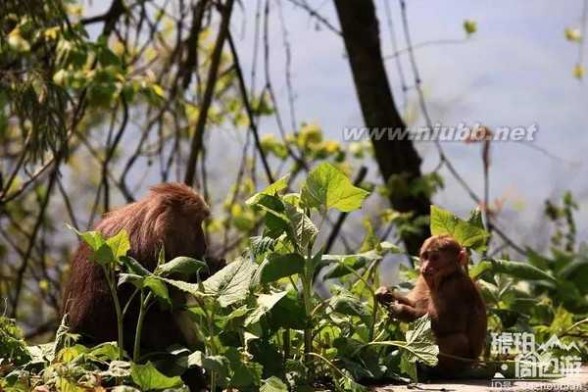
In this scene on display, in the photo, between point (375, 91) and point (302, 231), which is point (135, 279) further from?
point (375, 91)

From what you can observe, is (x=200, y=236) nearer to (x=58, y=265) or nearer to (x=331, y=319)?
(x=331, y=319)

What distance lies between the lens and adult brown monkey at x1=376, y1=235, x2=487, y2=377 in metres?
4.29

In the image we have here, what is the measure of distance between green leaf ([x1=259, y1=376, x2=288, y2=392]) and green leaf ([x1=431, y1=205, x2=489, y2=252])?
1.24m

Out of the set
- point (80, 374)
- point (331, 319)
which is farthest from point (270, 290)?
point (80, 374)

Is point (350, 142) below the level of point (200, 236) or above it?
above

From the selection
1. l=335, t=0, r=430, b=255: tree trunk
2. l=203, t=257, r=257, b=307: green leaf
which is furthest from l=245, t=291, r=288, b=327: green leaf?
l=335, t=0, r=430, b=255: tree trunk

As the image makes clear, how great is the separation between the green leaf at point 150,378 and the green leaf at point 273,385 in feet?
0.96

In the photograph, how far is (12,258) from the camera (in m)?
9.36

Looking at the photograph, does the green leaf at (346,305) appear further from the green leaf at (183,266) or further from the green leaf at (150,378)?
the green leaf at (150,378)

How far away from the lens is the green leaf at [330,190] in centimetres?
389

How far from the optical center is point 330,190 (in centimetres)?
391

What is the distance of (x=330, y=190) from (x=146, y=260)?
2.28 ft

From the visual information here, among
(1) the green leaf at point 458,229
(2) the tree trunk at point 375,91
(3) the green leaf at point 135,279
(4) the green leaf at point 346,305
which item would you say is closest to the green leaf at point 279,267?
(4) the green leaf at point 346,305

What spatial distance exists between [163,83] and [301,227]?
411 centimetres
